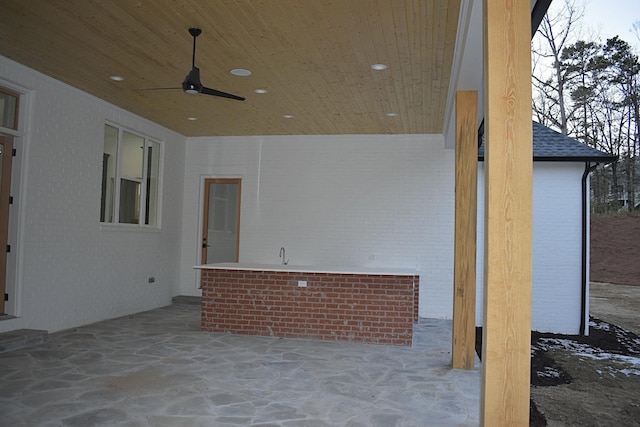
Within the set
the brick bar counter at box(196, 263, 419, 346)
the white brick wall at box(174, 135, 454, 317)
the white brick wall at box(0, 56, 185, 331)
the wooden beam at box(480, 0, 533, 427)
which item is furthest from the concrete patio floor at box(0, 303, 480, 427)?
the white brick wall at box(174, 135, 454, 317)

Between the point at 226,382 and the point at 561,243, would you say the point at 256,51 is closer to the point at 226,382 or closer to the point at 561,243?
the point at 226,382

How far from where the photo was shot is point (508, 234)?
2.24m

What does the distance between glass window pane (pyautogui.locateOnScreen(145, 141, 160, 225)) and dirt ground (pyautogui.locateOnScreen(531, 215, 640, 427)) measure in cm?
Result: 627

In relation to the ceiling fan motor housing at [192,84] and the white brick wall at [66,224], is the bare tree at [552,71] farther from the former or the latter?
the ceiling fan motor housing at [192,84]

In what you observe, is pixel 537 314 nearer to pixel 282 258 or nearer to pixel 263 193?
pixel 282 258

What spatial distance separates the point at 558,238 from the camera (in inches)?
331

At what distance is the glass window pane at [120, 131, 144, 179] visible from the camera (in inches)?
313

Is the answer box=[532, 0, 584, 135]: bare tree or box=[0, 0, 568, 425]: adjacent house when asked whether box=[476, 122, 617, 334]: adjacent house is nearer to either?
box=[0, 0, 568, 425]: adjacent house

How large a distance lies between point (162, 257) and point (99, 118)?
8.98 ft

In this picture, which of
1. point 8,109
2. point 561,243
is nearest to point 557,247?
point 561,243

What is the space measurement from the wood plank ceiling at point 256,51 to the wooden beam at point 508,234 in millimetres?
1963

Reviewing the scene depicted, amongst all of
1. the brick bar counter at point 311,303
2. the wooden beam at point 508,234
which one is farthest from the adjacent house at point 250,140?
the brick bar counter at point 311,303

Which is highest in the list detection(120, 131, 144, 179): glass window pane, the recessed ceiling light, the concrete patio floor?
the recessed ceiling light

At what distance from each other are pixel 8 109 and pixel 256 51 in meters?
3.05
